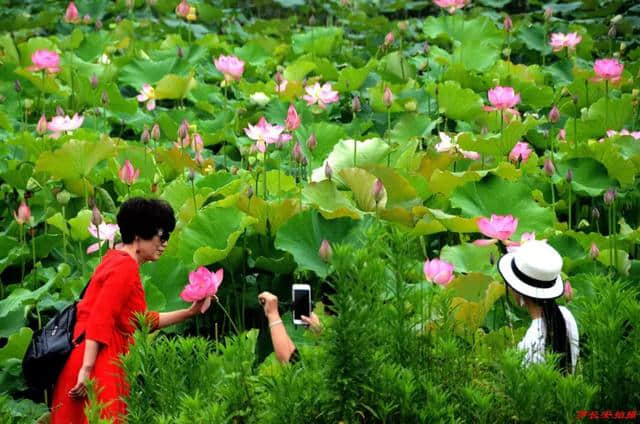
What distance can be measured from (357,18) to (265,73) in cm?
127

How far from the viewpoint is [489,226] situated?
112 inches

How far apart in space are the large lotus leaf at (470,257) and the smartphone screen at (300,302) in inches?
37.9

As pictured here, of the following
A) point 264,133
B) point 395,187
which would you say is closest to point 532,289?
point 395,187

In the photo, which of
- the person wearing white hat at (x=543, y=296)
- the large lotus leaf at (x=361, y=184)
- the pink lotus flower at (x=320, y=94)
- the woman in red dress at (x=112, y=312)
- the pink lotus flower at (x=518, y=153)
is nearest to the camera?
the person wearing white hat at (x=543, y=296)

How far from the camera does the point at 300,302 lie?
88.3 inches

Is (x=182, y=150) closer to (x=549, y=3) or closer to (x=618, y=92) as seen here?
(x=618, y=92)

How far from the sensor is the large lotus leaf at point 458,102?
4363mm

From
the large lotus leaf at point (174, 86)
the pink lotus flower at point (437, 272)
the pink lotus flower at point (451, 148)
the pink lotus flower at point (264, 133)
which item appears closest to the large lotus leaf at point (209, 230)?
the pink lotus flower at point (264, 133)

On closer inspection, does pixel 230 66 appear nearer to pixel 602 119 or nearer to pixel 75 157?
pixel 75 157

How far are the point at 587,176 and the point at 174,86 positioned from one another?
185cm

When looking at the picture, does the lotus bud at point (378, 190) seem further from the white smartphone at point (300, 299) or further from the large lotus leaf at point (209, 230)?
the white smartphone at point (300, 299)

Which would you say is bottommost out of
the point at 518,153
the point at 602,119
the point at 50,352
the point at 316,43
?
the point at 316,43

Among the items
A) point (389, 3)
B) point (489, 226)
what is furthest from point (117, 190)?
point (389, 3)

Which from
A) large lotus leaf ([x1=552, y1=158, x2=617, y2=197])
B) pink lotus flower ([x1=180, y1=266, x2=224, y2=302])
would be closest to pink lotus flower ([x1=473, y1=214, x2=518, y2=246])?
pink lotus flower ([x1=180, y1=266, x2=224, y2=302])
